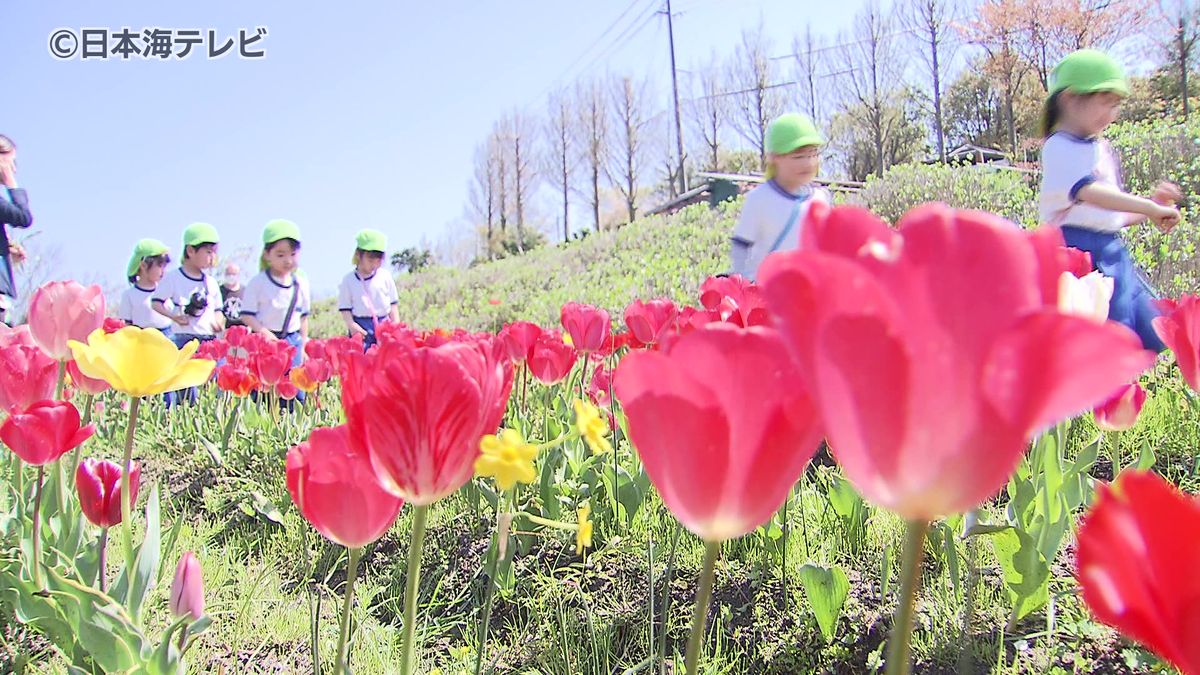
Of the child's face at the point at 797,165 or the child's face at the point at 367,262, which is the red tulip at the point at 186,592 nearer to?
the child's face at the point at 797,165

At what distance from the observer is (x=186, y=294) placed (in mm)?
4906

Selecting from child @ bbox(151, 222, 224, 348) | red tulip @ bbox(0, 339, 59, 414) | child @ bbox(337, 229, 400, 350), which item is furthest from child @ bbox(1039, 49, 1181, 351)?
child @ bbox(151, 222, 224, 348)

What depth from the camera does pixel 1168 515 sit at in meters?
0.29

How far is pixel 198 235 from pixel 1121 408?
5047mm

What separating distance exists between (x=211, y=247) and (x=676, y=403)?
531 cm

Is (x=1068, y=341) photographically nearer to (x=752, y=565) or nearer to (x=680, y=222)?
(x=752, y=565)

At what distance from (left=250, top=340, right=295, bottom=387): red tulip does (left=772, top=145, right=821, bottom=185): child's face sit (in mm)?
1916

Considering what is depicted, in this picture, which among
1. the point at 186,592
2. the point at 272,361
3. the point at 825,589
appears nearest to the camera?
the point at 186,592

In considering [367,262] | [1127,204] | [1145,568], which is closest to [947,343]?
[1145,568]

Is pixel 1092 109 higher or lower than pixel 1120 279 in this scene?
higher

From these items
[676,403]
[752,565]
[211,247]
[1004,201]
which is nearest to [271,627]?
[752,565]

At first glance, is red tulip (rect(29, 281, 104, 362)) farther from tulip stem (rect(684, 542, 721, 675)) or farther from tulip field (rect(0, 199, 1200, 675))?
tulip stem (rect(684, 542, 721, 675))

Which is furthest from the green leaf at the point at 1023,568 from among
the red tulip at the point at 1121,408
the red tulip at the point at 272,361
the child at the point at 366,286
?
the child at the point at 366,286

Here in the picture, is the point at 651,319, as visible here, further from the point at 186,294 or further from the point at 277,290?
the point at 186,294
